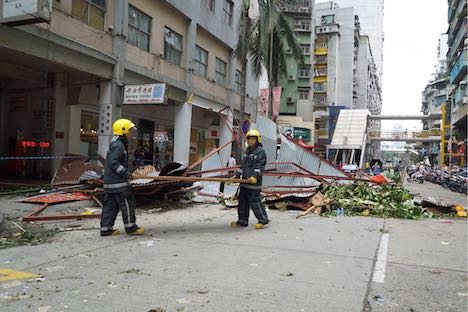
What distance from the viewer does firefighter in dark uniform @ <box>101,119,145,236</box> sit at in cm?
644

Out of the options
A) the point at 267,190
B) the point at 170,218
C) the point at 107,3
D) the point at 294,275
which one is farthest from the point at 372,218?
the point at 107,3

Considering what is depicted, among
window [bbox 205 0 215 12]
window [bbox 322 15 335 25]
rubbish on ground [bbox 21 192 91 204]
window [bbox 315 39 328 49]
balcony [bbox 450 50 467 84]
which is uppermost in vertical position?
window [bbox 322 15 335 25]

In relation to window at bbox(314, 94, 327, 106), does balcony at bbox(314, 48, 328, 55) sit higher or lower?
higher

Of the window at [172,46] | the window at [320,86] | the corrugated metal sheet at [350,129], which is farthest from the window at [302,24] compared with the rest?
the window at [172,46]

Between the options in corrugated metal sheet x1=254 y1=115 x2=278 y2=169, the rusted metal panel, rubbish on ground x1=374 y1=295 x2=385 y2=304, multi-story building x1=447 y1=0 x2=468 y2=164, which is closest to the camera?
rubbish on ground x1=374 y1=295 x2=385 y2=304

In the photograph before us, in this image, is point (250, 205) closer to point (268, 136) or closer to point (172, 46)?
point (268, 136)

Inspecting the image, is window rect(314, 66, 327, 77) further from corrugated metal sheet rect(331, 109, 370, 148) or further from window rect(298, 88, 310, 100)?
corrugated metal sheet rect(331, 109, 370, 148)

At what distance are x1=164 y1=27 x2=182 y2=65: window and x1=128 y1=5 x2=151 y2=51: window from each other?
4.48 ft

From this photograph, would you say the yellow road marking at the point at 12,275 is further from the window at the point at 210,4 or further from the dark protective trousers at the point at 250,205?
the window at the point at 210,4

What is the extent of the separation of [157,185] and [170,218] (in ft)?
2.98

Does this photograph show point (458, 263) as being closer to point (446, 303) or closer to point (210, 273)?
point (446, 303)

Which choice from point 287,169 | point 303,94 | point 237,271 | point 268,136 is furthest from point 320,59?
point 237,271

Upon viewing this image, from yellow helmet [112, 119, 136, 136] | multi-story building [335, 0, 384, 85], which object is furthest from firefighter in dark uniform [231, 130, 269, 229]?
multi-story building [335, 0, 384, 85]

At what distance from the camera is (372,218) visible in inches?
363
